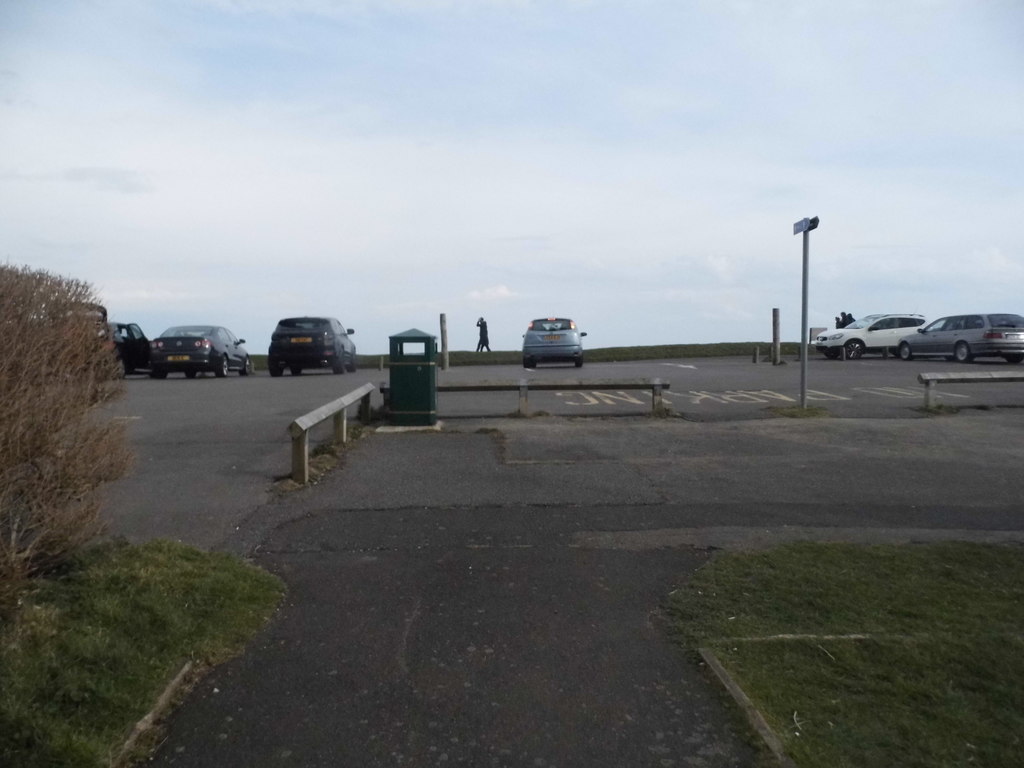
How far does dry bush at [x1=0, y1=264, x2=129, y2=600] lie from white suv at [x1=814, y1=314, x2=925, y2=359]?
A: 33545mm

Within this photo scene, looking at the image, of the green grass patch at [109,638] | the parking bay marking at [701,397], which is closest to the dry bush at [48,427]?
the green grass patch at [109,638]

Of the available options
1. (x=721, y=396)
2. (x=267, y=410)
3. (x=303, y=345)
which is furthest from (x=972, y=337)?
(x=267, y=410)

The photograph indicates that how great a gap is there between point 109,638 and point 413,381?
8881mm

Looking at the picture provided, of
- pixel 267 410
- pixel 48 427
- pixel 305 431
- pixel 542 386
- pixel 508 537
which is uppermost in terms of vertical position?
pixel 48 427

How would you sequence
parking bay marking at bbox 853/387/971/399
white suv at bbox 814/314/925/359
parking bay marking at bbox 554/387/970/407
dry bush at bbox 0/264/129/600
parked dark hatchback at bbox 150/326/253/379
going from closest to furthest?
dry bush at bbox 0/264/129/600
parking bay marking at bbox 554/387/970/407
parking bay marking at bbox 853/387/971/399
parked dark hatchback at bbox 150/326/253/379
white suv at bbox 814/314/925/359

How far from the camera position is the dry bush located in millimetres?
4781

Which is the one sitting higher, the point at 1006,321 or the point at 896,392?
the point at 1006,321

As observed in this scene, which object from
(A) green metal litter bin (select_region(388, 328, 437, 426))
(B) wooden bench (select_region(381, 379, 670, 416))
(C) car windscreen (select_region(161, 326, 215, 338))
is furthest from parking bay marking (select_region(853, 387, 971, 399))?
(C) car windscreen (select_region(161, 326, 215, 338))

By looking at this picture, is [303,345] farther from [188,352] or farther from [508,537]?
[508,537]

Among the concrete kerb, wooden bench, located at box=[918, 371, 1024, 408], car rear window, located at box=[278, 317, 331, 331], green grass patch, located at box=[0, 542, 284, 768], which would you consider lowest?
the concrete kerb

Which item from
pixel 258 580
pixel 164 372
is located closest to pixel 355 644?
pixel 258 580

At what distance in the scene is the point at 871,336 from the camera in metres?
36.7

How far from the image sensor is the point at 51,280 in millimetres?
5695

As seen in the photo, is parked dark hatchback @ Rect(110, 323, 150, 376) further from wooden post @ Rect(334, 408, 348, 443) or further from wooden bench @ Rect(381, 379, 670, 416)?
wooden post @ Rect(334, 408, 348, 443)
